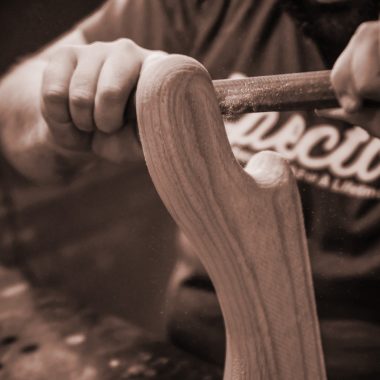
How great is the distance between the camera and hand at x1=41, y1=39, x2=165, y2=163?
0.84 feet

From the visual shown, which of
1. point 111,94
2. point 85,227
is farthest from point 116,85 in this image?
point 85,227

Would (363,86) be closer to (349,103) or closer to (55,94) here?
(349,103)

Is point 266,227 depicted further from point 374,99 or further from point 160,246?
point 160,246

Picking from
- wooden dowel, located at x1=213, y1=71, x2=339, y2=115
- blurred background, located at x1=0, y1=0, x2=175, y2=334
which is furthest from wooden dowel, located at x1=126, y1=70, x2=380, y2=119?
blurred background, located at x1=0, y1=0, x2=175, y2=334

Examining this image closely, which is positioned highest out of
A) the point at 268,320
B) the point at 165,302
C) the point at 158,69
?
the point at 158,69

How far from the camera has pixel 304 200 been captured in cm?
34

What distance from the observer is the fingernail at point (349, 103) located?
0.64 feet

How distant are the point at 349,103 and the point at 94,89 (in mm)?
127

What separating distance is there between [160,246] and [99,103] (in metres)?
0.17

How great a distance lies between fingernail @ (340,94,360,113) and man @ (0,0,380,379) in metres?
0.09

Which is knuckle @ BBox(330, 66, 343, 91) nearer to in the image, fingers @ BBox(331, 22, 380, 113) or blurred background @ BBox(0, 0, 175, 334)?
fingers @ BBox(331, 22, 380, 113)

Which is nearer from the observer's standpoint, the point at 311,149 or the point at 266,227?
the point at 266,227

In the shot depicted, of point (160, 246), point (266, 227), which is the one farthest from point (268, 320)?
point (160, 246)

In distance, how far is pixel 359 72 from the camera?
0.19 meters
